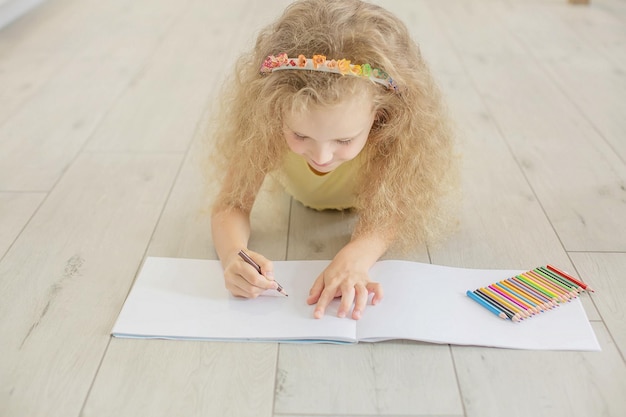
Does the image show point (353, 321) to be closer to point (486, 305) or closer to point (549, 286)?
point (486, 305)

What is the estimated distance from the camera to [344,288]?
1130 millimetres

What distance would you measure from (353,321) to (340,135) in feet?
1.00

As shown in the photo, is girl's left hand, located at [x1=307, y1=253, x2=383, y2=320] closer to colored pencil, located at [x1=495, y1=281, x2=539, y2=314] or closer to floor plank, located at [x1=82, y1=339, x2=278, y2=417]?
floor plank, located at [x1=82, y1=339, x2=278, y2=417]

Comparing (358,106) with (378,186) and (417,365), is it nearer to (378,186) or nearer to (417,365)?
(378,186)

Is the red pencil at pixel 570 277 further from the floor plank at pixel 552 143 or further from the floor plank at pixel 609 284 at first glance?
the floor plank at pixel 552 143

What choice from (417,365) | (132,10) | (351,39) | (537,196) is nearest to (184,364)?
(417,365)

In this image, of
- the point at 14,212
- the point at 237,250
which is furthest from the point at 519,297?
the point at 14,212

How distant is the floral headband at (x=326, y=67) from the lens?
3.44 ft

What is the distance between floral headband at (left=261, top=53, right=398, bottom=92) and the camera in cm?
105

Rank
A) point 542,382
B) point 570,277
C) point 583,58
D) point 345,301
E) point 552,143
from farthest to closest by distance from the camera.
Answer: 1. point 583,58
2. point 552,143
3. point 570,277
4. point 345,301
5. point 542,382

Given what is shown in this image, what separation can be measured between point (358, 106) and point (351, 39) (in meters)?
0.11

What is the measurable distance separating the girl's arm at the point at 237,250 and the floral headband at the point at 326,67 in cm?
30

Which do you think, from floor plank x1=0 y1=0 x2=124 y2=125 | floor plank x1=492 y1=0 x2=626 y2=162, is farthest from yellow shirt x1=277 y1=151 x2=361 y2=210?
floor plank x1=0 y1=0 x2=124 y2=125

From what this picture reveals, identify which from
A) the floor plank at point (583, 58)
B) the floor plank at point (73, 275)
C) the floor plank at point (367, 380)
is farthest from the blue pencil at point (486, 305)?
the floor plank at point (583, 58)
